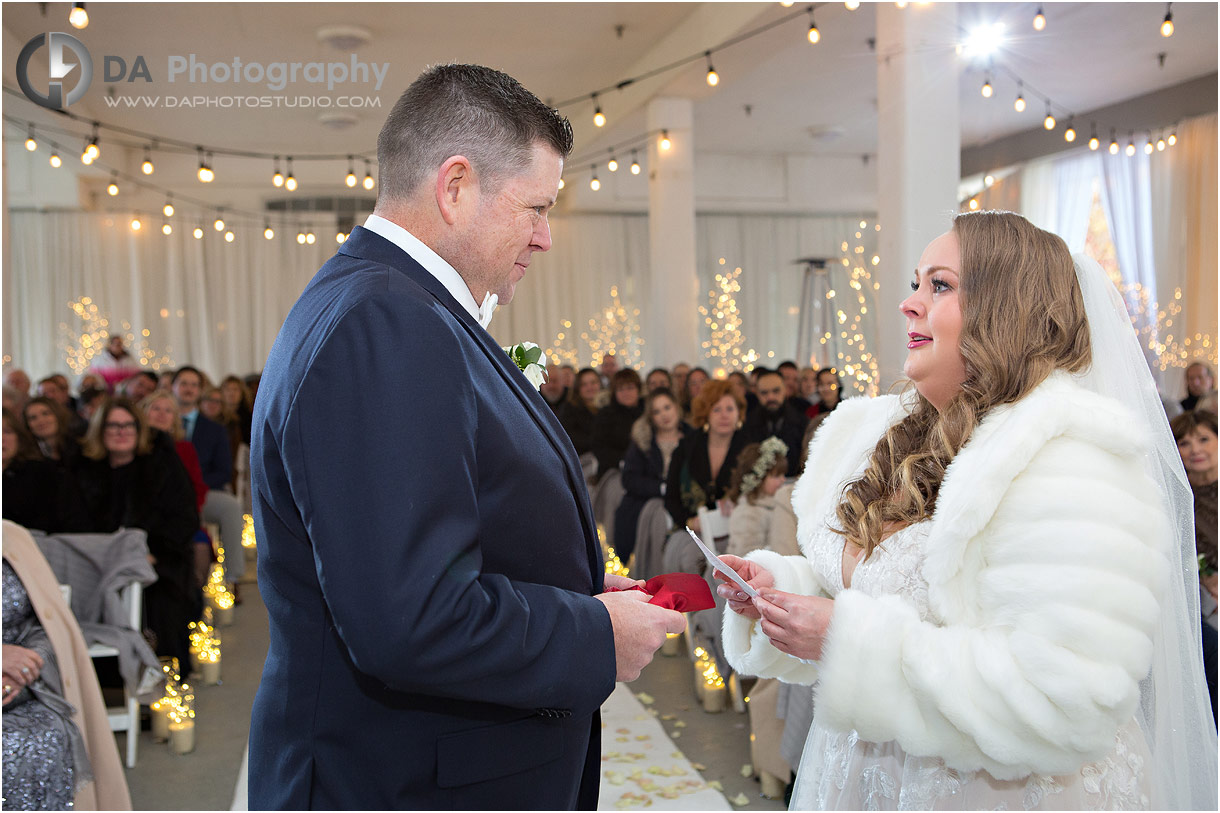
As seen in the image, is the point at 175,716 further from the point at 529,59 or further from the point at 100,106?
the point at 100,106

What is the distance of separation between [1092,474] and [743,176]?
13620 millimetres

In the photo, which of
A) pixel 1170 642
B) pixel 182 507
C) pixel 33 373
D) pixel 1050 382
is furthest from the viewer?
pixel 33 373

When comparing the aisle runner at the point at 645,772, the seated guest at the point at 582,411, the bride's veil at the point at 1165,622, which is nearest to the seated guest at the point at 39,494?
the aisle runner at the point at 645,772

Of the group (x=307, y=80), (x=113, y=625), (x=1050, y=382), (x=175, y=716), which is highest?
(x=307, y=80)

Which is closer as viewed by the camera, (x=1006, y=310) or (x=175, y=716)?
(x=1006, y=310)

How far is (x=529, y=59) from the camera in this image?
29.7 ft

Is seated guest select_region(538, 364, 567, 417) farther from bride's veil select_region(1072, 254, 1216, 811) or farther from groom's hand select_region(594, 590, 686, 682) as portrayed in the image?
groom's hand select_region(594, 590, 686, 682)

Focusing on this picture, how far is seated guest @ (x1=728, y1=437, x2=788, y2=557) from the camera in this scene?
14.9 ft

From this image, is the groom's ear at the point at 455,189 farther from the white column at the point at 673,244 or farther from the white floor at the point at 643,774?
the white column at the point at 673,244

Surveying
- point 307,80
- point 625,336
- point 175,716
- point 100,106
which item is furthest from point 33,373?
point 175,716

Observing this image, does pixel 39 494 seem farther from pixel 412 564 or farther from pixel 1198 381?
pixel 1198 381

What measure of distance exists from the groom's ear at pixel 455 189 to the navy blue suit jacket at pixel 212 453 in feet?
19.4

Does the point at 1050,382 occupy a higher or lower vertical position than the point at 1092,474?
higher

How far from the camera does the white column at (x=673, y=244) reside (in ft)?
31.5
